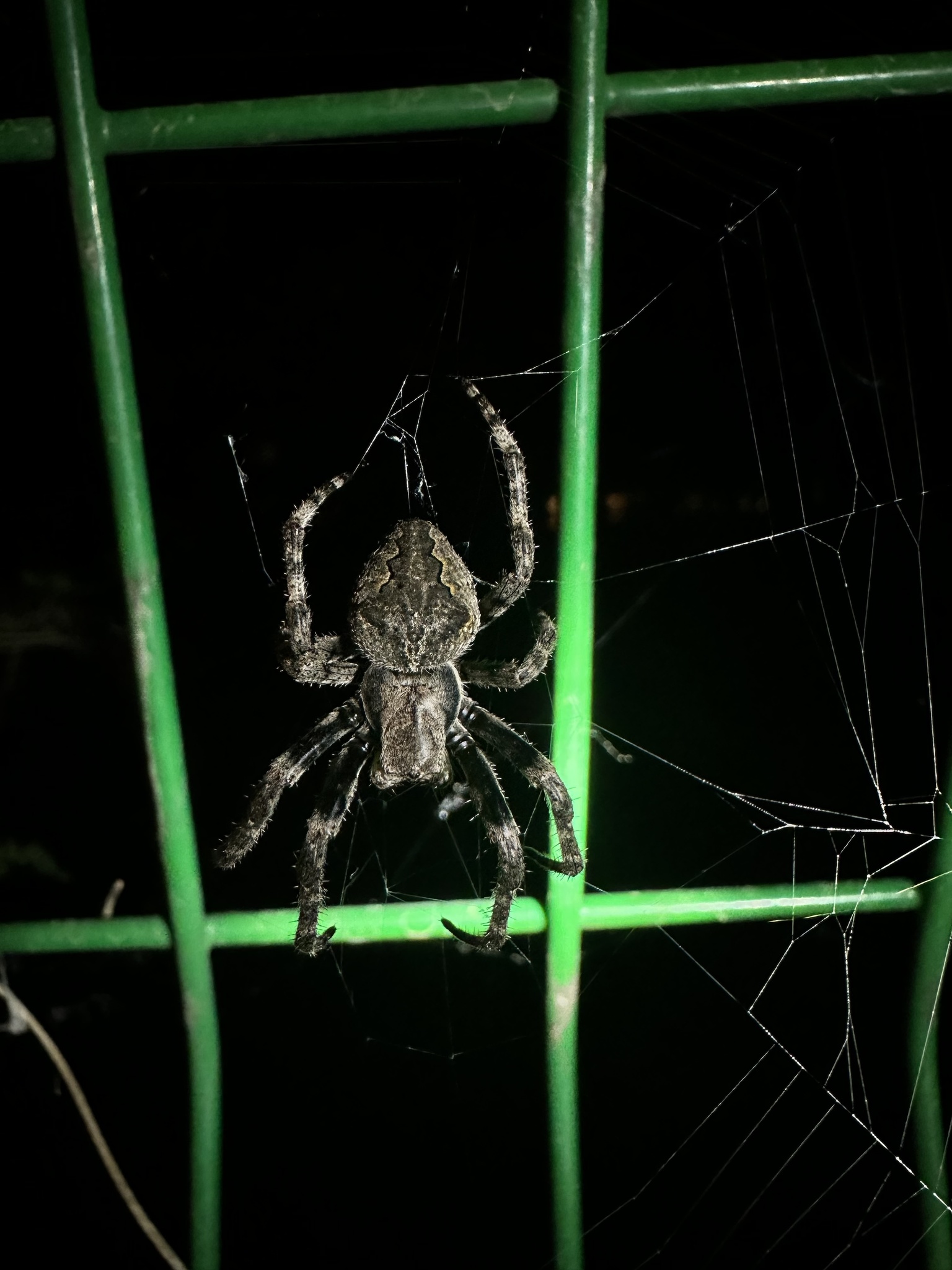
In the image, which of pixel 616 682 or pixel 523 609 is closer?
pixel 523 609

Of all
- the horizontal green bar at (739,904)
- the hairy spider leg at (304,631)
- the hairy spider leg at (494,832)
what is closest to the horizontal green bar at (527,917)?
the horizontal green bar at (739,904)

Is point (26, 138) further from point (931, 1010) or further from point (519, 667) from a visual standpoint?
point (931, 1010)

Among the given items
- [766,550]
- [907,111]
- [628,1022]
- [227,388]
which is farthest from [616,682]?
[907,111]

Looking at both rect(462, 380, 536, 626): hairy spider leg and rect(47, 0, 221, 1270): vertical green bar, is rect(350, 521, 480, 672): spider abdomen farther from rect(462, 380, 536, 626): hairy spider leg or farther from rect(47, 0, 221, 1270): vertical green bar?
rect(47, 0, 221, 1270): vertical green bar

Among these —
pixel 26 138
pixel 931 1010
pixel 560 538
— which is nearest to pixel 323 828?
pixel 560 538

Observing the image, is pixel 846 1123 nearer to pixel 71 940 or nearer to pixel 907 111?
pixel 71 940

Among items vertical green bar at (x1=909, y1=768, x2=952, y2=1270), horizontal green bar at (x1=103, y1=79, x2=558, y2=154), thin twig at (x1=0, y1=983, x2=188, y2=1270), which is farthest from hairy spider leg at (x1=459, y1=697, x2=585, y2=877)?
thin twig at (x1=0, y1=983, x2=188, y2=1270)
